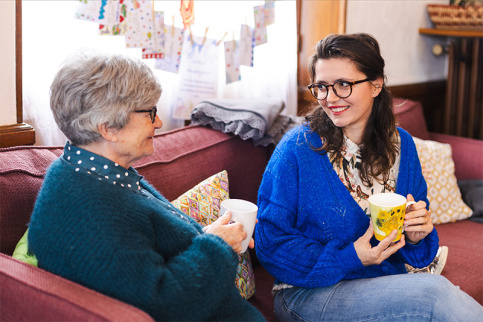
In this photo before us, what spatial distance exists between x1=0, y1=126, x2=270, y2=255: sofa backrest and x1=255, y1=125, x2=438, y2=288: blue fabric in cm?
37

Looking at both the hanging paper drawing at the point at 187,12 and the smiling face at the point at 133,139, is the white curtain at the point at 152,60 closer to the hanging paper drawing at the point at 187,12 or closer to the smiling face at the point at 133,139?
the hanging paper drawing at the point at 187,12

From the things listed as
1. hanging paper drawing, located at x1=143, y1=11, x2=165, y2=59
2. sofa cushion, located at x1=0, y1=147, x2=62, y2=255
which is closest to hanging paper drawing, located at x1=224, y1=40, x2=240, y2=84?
hanging paper drawing, located at x1=143, y1=11, x2=165, y2=59

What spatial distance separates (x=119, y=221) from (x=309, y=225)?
0.72 m

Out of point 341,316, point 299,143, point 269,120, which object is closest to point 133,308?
point 341,316

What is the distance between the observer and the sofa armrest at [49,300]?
3.42ft

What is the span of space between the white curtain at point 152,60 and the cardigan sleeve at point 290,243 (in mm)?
665

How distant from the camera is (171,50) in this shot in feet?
7.34

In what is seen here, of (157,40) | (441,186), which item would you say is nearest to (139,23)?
(157,40)

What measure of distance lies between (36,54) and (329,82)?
1.00m

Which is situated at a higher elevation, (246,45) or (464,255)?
(246,45)

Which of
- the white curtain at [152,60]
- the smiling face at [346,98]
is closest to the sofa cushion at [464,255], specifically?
the smiling face at [346,98]

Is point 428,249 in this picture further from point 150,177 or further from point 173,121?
point 173,121

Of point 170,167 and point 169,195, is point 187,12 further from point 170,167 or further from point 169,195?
point 169,195

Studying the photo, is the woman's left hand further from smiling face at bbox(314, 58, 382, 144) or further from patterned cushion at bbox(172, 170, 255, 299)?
patterned cushion at bbox(172, 170, 255, 299)
